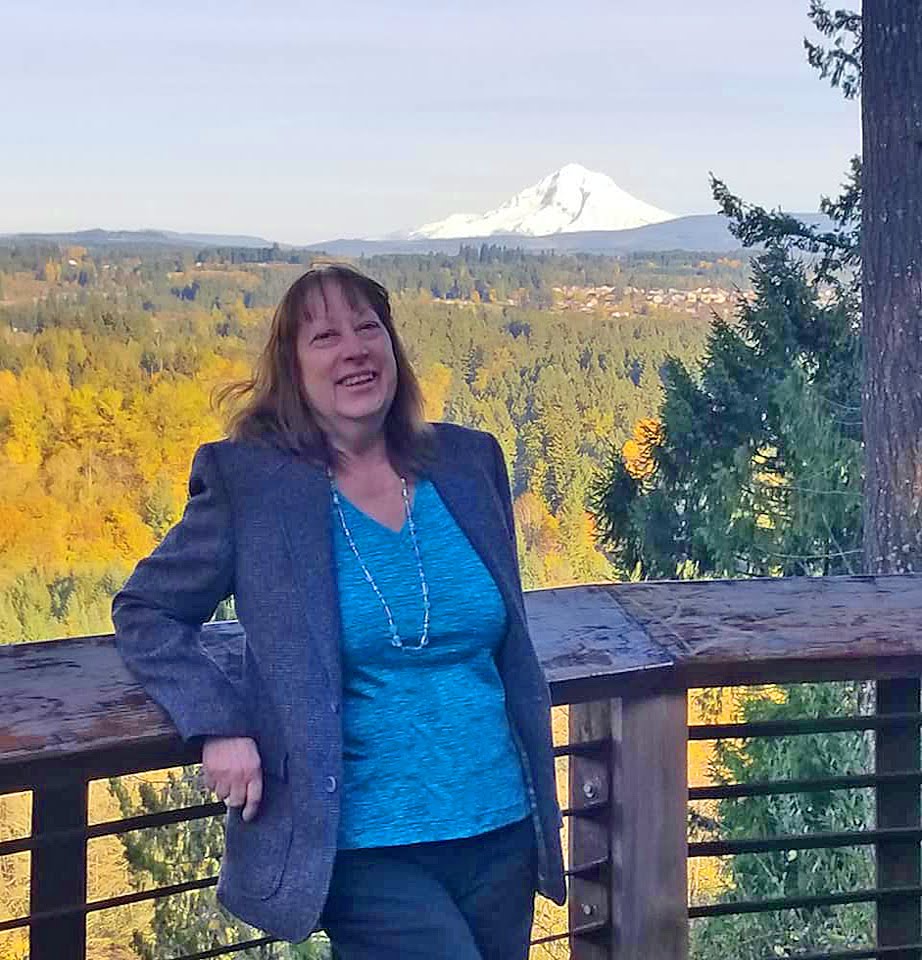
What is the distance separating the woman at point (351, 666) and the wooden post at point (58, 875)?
16 cm

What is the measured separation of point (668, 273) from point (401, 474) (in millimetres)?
14473

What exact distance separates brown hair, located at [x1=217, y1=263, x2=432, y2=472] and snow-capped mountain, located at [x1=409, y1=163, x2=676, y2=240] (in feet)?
50.2

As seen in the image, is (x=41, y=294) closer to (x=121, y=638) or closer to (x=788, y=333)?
(x=788, y=333)

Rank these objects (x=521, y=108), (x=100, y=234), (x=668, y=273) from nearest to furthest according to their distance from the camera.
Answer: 1. (x=668, y=273)
2. (x=100, y=234)
3. (x=521, y=108)

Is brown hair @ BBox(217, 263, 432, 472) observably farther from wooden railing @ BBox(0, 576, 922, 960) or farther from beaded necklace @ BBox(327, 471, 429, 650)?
wooden railing @ BBox(0, 576, 922, 960)

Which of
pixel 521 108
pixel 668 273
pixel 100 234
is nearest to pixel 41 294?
pixel 100 234

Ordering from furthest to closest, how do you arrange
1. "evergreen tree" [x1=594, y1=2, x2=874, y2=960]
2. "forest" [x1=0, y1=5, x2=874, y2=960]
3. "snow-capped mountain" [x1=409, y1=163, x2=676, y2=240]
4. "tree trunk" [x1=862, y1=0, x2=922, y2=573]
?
"snow-capped mountain" [x1=409, y1=163, x2=676, y2=240]
"evergreen tree" [x1=594, y1=2, x2=874, y2=960]
"forest" [x1=0, y1=5, x2=874, y2=960]
"tree trunk" [x1=862, y1=0, x2=922, y2=573]

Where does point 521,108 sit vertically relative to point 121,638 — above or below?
above

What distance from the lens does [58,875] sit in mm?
1471

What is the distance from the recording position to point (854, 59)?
10180 millimetres

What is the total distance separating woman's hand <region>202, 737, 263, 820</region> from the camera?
140 cm

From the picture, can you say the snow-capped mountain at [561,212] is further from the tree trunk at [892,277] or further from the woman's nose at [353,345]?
the woman's nose at [353,345]

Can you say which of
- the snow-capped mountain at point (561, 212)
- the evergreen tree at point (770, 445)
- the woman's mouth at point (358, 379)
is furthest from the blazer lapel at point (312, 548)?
the snow-capped mountain at point (561, 212)

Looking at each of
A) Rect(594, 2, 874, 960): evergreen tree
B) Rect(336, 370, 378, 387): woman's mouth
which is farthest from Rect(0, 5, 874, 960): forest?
Rect(336, 370, 378, 387): woman's mouth
